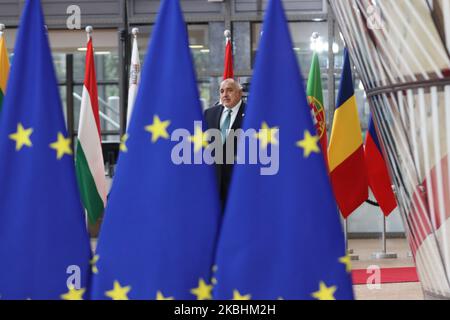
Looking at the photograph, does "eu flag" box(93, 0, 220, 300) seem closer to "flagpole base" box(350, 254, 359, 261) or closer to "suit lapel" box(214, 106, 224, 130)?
"suit lapel" box(214, 106, 224, 130)

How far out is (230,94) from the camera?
5484 millimetres

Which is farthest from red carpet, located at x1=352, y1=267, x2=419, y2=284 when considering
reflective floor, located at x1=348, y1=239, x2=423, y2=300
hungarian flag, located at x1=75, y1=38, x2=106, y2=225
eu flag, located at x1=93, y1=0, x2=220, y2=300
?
eu flag, located at x1=93, y1=0, x2=220, y2=300

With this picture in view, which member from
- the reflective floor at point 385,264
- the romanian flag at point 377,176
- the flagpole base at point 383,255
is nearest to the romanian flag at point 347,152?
the romanian flag at point 377,176

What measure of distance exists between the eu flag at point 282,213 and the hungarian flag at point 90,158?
15.9 feet

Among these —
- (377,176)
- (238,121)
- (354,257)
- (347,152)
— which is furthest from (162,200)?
(354,257)

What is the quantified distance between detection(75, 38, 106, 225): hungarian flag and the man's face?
2.19 metres

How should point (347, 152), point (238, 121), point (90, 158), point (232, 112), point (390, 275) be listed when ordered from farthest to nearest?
point (347, 152)
point (90, 158)
point (390, 275)
point (232, 112)
point (238, 121)

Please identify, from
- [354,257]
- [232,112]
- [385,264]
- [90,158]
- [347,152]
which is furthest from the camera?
[354,257]

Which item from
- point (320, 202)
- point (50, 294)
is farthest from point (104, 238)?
point (320, 202)

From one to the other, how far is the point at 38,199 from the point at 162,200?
389 mm

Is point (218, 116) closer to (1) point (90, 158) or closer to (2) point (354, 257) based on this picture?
(1) point (90, 158)

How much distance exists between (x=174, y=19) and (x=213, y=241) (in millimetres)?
680

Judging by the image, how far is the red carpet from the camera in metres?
7.00
